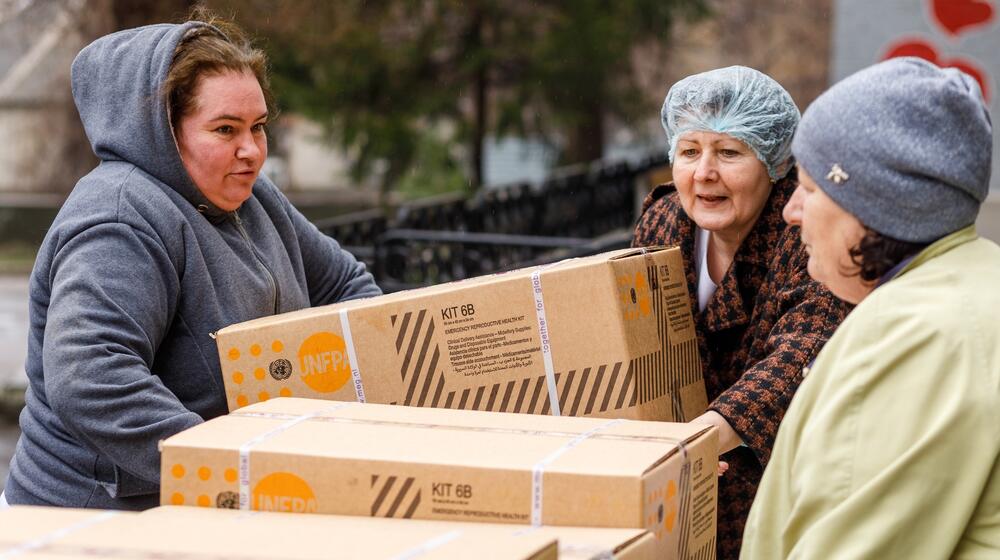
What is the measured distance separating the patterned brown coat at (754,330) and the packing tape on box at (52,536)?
115 cm

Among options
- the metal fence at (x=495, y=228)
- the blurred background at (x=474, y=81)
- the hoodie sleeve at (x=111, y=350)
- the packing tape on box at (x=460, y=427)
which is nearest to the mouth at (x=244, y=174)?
the hoodie sleeve at (x=111, y=350)

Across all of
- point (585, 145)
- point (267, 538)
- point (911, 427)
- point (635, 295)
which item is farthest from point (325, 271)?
point (585, 145)

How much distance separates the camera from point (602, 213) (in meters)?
9.38

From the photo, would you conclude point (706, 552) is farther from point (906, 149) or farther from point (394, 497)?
point (906, 149)

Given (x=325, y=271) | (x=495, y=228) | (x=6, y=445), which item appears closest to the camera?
(x=325, y=271)

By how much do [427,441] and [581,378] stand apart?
1.55 feet

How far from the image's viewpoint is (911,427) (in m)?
1.53

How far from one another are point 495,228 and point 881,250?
609cm

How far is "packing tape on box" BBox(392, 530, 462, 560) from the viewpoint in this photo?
1.55 m

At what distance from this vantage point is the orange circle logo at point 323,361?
7.43ft

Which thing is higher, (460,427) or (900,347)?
(900,347)

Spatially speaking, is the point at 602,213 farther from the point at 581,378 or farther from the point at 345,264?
the point at 581,378

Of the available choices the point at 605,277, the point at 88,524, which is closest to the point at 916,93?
the point at 605,277

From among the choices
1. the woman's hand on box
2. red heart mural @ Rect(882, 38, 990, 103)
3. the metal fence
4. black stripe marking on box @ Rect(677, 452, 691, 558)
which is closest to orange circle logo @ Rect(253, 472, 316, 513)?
black stripe marking on box @ Rect(677, 452, 691, 558)
